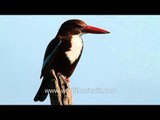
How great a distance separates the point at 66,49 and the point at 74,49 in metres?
0.07

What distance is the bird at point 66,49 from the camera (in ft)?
14.5

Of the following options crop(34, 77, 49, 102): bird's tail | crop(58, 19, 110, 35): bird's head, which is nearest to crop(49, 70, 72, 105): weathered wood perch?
crop(34, 77, 49, 102): bird's tail

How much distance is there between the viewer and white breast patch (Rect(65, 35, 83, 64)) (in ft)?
14.5

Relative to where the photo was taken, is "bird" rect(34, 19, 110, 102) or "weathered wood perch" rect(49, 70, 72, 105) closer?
"weathered wood perch" rect(49, 70, 72, 105)

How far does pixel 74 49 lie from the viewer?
442cm

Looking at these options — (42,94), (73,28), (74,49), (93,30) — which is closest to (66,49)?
(74,49)

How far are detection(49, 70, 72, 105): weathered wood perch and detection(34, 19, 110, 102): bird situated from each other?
9cm

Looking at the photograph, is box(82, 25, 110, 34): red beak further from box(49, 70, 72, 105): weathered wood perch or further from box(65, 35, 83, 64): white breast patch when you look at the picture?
box(49, 70, 72, 105): weathered wood perch

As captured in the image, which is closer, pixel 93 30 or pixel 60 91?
pixel 60 91

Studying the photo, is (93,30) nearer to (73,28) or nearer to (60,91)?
(73,28)

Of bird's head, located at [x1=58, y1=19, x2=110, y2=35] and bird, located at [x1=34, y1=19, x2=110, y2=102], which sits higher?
bird's head, located at [x1=58, y1=19, x2=110, y2=35]

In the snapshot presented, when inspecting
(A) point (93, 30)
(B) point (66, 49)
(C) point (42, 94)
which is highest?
(A) point (93, 30)
